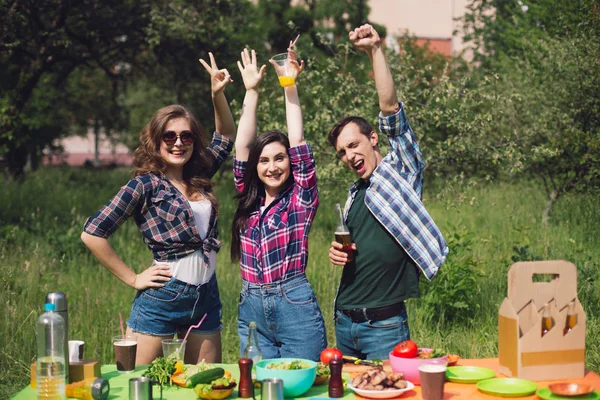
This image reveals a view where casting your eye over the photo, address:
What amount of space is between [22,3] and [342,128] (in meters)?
8.36

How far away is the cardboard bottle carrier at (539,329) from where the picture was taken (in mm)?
2953

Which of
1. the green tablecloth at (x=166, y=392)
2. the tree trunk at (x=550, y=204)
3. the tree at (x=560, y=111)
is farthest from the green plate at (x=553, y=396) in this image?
the tree trunk at (x=550, y=204)

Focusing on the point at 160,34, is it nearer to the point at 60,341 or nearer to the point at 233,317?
the point at 233,317

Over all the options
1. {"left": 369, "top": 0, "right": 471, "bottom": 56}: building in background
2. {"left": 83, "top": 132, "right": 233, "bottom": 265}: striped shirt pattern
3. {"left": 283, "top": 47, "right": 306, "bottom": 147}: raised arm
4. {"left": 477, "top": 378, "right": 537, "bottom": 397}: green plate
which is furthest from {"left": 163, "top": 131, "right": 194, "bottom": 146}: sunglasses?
{"left": 369, "top": 0, "right": 471, "bottom": 56}: building in background

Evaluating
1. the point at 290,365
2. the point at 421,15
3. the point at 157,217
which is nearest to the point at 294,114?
the point at 157,217

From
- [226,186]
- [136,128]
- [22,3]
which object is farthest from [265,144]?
[136,128]

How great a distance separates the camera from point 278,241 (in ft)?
11.8

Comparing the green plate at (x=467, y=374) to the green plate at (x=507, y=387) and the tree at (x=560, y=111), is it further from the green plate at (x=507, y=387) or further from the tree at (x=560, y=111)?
the tree at (x=560, y=111)

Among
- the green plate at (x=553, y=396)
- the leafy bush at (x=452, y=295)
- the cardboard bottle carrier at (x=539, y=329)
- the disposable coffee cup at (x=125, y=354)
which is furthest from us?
the leafy bush at (x=452, y=295)

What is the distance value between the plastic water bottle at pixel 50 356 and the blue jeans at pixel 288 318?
3.15 ft

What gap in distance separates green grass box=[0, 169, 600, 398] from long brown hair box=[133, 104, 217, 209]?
2.32 metres

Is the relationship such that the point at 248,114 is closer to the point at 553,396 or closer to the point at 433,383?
the point at 433,383

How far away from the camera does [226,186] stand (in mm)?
13781

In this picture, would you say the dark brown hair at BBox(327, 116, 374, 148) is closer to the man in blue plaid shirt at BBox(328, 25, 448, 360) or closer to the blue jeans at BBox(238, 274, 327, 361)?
the man in blue plaid shirt at BBox(328, 25, 448, 360)
